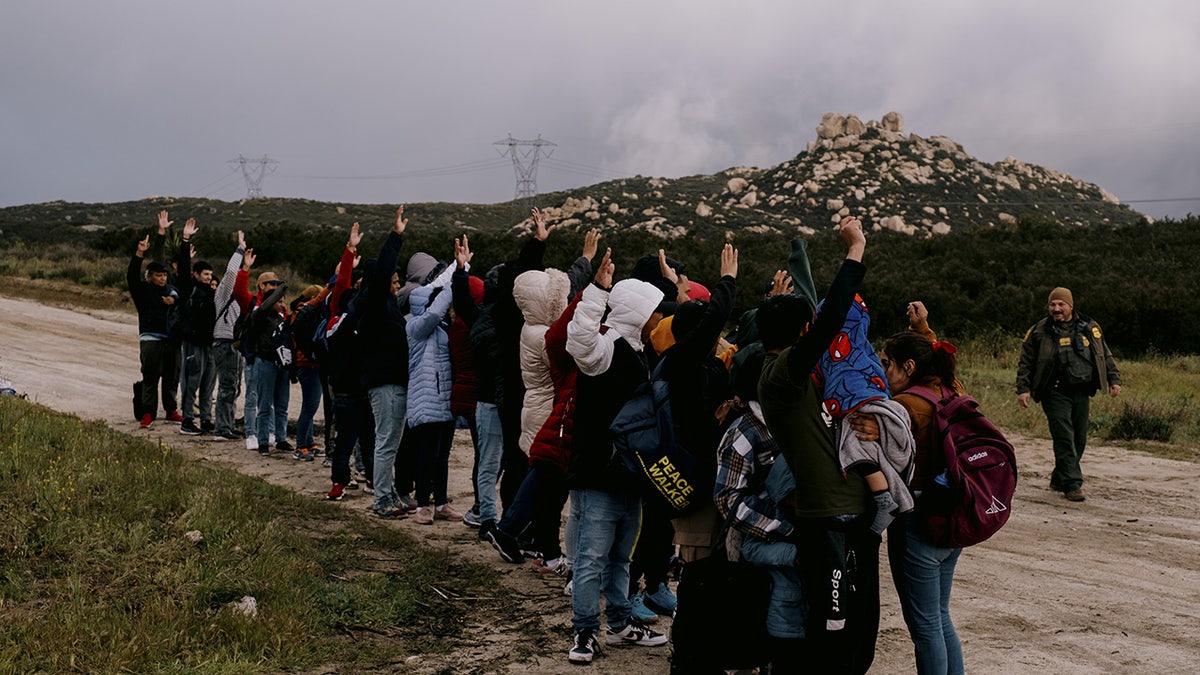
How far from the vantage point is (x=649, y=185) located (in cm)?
8081

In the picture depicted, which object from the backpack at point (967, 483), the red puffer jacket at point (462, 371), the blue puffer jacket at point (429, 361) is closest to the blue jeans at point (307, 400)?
the blue puffer jacket at point (429, 361)

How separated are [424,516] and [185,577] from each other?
273 cm

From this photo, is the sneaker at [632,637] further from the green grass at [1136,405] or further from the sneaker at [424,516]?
the green grass at [1136,405]

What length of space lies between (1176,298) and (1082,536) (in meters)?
15.9

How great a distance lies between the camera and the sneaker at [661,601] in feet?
18.5

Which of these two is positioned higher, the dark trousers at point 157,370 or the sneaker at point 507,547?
the dark trousers at point 157,370

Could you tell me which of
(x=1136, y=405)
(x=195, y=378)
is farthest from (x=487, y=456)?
(x=1136, y=405)

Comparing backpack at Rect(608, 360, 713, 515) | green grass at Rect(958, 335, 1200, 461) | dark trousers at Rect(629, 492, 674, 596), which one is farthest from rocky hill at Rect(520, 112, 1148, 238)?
backpack at Rect(608, 360, 713, 515)

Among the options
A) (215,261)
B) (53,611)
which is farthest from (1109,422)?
(215,261)

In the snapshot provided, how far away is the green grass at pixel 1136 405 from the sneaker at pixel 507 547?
914 cm

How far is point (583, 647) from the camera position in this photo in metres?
4.98

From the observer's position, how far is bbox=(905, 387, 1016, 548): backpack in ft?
12.9

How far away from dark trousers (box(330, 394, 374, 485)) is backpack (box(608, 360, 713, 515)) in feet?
15.6

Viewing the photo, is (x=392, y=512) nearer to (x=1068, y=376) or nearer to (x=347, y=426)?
(x=347, y=426)
